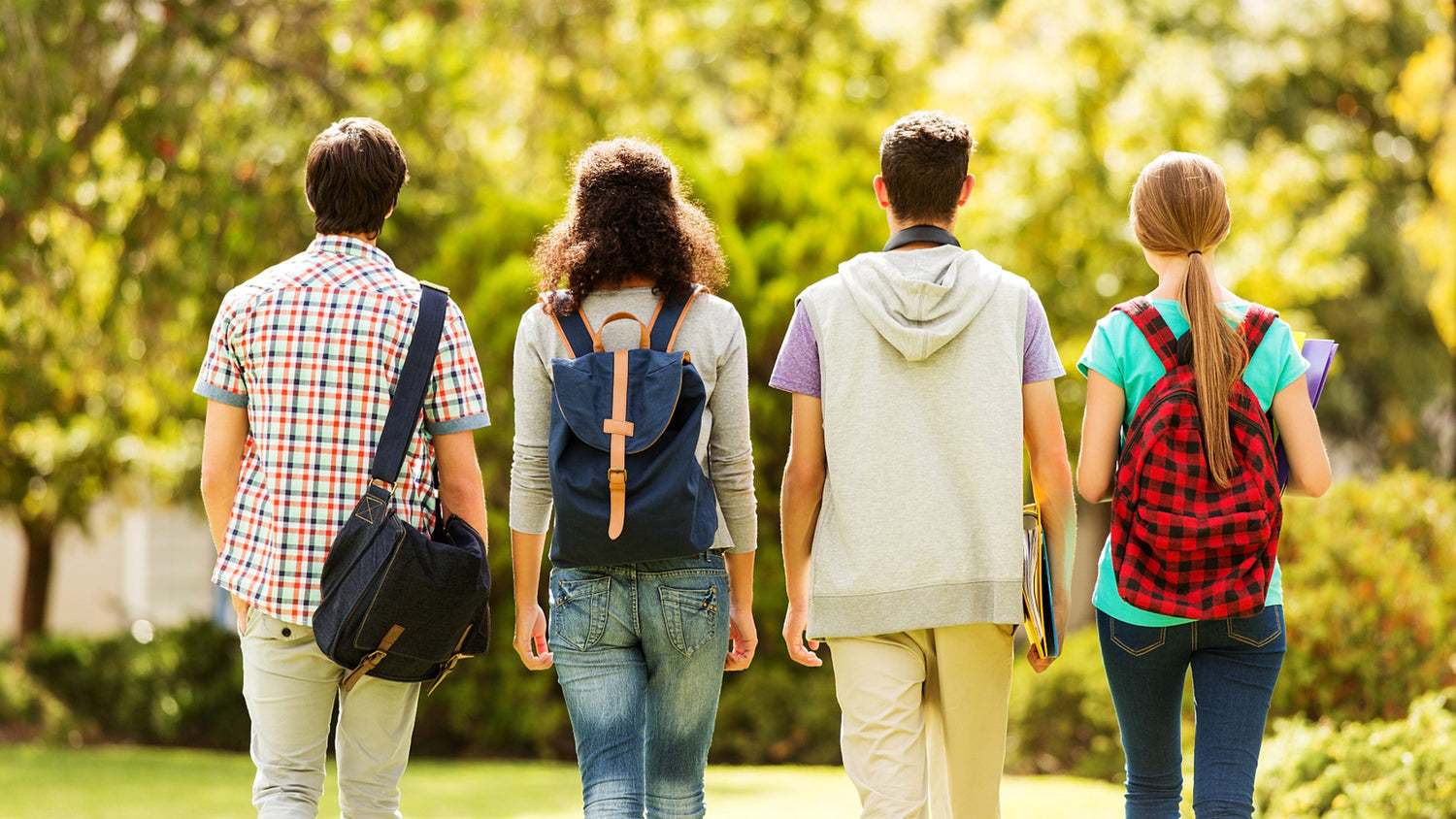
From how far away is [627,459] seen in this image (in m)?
3.29

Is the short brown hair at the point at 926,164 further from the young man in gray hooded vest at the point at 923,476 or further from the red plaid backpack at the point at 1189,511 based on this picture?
the red plaid backpack at the point at 1189,511

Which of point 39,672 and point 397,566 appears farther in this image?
point 39,672

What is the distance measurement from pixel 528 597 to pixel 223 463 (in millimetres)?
775

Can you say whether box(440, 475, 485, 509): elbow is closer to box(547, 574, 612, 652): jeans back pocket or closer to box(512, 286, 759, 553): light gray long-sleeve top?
box(512, 286, 759, 553): light gray long-sleeve top

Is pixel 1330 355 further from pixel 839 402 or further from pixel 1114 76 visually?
pixel 1114 76

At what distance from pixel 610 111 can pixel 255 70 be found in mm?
4132

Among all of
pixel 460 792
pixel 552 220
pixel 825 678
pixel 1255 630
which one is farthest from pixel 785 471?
pixel 552 220

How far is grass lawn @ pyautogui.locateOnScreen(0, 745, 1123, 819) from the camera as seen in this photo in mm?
6844

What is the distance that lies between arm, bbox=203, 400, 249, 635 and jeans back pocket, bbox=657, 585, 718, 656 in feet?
3.18

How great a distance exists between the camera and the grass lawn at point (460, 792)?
6844 millimetres

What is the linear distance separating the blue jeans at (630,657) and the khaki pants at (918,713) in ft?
1.06

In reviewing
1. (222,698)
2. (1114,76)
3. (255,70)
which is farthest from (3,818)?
(1114,76)

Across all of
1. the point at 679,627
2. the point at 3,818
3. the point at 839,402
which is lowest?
the point at 3,818

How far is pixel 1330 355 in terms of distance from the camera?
3551 mm
